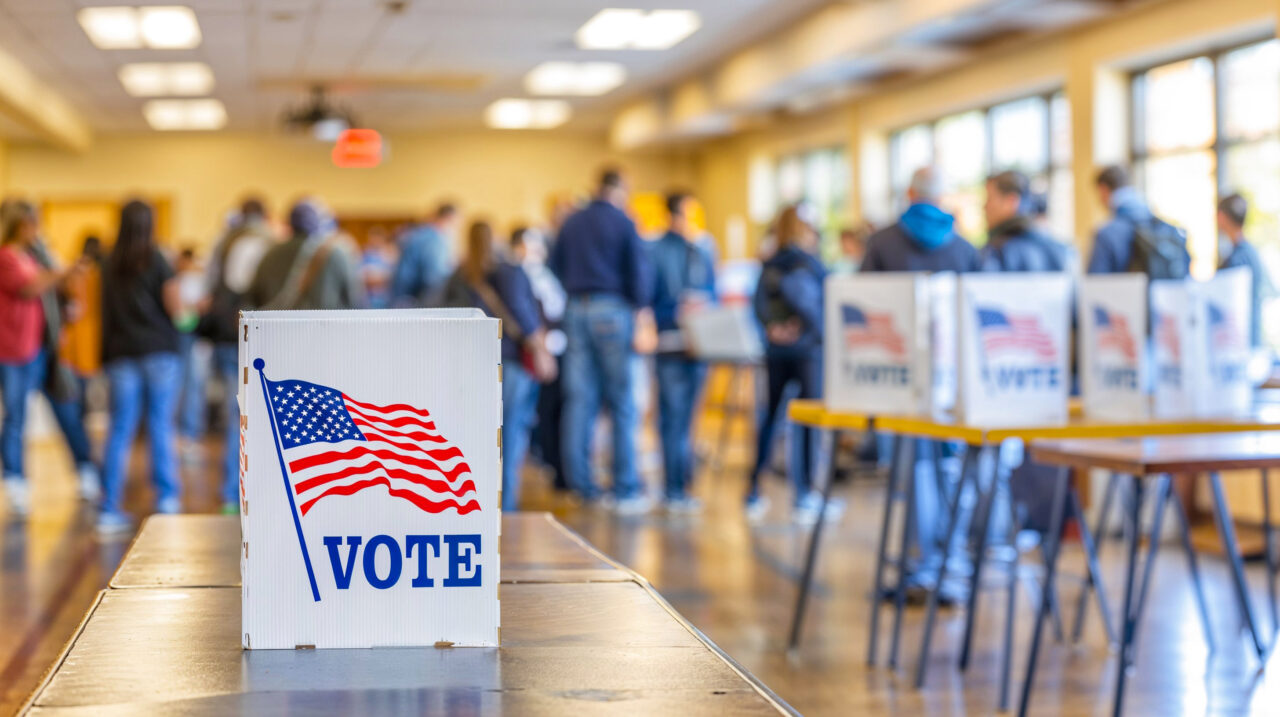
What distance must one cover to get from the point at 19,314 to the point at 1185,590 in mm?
5312

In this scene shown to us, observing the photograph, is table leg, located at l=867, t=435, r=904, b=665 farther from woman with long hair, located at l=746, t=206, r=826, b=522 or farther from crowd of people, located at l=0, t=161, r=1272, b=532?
woman with long hair, located at l=746, t=206, r=826, b=522

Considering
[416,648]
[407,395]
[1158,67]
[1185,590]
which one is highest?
[1158,67]

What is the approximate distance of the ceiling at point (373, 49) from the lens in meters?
9.40

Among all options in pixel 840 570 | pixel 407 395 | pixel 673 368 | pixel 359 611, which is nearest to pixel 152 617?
pixel 359 611

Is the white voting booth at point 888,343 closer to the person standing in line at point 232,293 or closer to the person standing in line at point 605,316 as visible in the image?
the person standing in line at point 605,316

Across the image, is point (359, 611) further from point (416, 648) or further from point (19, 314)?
point (19, 314)

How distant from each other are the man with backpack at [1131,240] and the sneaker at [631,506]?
7.82 ft

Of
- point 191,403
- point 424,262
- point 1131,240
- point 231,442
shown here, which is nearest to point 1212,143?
point 1131,240

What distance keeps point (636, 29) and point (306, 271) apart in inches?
199

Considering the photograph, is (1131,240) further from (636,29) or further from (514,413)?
(636,29)

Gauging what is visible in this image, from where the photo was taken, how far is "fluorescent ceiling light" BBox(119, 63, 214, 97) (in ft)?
38.7

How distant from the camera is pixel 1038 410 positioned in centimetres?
359

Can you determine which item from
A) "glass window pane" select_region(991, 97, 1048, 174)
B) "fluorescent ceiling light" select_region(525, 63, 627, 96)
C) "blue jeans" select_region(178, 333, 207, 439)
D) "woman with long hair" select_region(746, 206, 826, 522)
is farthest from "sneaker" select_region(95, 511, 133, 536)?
"fluorescent ceiling light" select_region(525, 63, 627, 96)

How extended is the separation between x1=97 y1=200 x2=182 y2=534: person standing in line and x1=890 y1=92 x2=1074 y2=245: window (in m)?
4.58
